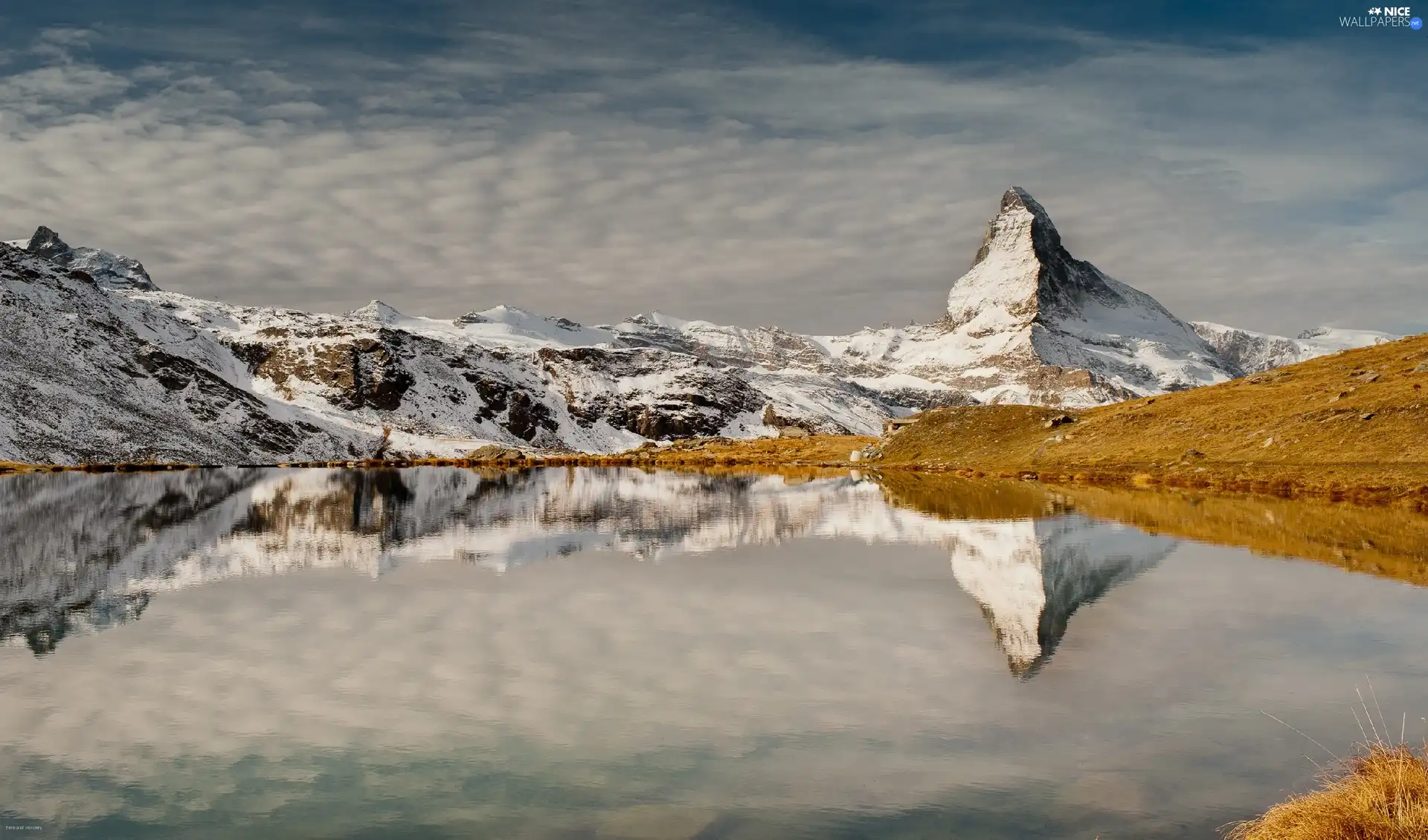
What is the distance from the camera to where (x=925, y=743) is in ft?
53.7

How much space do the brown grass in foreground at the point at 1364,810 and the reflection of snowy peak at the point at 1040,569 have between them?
832cm

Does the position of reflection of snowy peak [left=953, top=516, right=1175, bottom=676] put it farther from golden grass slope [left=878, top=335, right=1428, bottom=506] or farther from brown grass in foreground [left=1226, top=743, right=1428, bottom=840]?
golden grass slope [left=878, top=335, right=1428, bottom=506]

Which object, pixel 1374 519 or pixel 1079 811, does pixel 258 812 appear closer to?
pixel 1079 811

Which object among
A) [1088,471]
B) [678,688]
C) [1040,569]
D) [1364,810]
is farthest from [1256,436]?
[1364,810]

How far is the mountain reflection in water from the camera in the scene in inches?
1174

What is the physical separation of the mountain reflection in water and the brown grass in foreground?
826cm

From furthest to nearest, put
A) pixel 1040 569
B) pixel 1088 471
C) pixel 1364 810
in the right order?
pixel 1088 471
pixel 1040 569
pixel 1364 810

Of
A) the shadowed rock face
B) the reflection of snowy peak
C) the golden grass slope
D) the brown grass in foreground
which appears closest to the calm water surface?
the reflection of snowy peak

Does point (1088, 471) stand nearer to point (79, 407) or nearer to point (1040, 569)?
point (1040, 569)

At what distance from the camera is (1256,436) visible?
84375 millimetres

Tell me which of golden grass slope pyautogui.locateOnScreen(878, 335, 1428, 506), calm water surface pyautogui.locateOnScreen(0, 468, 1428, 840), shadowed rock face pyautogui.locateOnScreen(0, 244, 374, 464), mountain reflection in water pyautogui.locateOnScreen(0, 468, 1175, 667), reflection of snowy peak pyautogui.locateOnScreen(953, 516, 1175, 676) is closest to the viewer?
calm water surface pyautogui.locateOnScreen(0, 468, 1428, 840)

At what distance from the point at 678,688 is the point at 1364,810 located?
11.8 meters

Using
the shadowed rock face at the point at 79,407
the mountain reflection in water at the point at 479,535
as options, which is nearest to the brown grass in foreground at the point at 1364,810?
the mountain reflection in water at the point at 479,535

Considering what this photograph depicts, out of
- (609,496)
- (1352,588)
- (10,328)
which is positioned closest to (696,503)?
(609,496)
